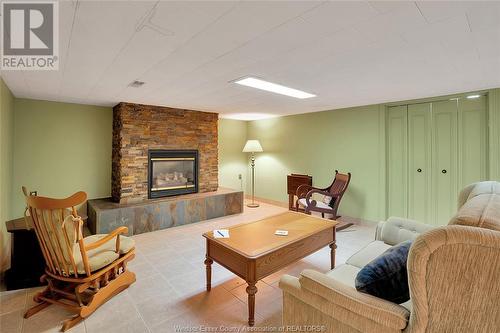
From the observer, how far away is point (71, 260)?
1.88 metres

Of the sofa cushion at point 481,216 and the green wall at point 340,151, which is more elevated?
the green wall at point 340,151

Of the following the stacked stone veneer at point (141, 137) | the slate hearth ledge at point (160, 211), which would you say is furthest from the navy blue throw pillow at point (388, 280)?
the stacked stone veneer at point (141, 137)

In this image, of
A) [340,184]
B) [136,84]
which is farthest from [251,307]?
[340,184]

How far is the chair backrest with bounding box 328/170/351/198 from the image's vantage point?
13.6 ft

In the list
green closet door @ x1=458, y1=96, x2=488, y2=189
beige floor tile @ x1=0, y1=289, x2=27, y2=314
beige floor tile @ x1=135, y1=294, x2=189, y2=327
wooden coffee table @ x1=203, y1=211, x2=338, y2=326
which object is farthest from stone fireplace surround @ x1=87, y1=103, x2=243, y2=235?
green closet door @ x1=458, y1=96, x2=488, y2=189

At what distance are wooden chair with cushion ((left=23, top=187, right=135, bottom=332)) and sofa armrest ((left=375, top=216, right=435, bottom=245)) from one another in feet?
8.17

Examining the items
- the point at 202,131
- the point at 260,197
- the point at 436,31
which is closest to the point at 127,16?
the point at 436,31

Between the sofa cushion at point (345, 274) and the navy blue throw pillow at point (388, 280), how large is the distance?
48 cm

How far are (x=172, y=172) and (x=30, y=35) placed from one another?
3.37 metres

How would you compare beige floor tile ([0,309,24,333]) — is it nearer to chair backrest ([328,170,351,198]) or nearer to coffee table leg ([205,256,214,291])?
coffee table leg ([205,256,214,291])

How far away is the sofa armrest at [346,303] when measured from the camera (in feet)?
3.68

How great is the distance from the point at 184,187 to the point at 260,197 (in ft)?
7.41

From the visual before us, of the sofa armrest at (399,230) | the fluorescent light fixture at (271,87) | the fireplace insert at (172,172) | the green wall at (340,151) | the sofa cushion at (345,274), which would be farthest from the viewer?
the fireplace insert at (172,172)

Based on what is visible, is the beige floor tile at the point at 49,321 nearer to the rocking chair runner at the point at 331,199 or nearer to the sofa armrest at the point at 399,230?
the sofa armrest at the point at 399,230
